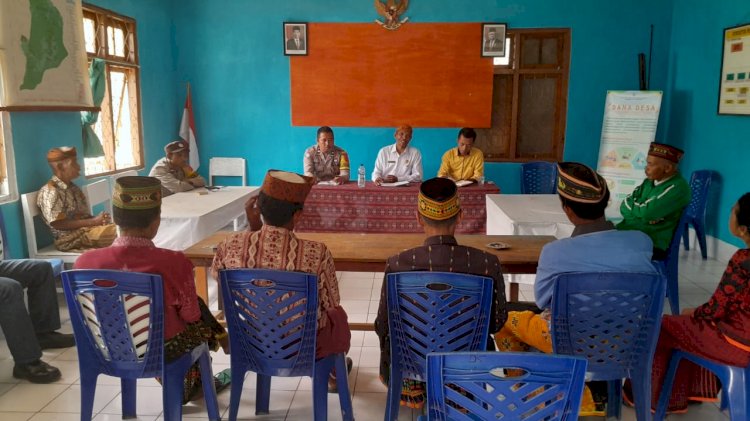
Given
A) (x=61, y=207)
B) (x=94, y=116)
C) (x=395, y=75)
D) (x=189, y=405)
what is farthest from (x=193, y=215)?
(x=395, y=75)

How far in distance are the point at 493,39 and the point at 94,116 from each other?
14.8ft

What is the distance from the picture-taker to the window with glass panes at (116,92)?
5.45m

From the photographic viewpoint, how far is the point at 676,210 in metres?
3.54

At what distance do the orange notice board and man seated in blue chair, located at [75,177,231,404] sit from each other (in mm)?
4959

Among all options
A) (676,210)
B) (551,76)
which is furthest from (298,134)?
(676,210)

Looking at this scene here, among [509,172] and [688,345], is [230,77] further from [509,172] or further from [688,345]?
[688,345]

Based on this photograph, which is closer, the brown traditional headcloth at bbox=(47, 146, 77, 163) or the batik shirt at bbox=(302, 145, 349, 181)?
the brown traditional headcloth at bbox=(47, 146, 77, 163)

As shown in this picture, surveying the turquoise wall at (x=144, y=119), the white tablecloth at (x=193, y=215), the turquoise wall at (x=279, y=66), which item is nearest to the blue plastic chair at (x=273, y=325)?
the white tablecloth at (x=193, y=215)

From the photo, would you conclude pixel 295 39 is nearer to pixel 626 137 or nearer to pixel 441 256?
pixel 626 137

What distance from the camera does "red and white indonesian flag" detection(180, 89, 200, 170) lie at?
7109 mm

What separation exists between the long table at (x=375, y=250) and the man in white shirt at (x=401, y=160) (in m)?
2.47

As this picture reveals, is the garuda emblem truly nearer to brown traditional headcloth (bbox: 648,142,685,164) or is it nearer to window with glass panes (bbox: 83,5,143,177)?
window with glass panes (bbox: 83,5,143,177)

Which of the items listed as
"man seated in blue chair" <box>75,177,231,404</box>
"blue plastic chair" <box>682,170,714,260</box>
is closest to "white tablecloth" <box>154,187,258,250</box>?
"man seated in blue chair" <box>75,177,231,404</box>

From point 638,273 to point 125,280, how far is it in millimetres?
1835
